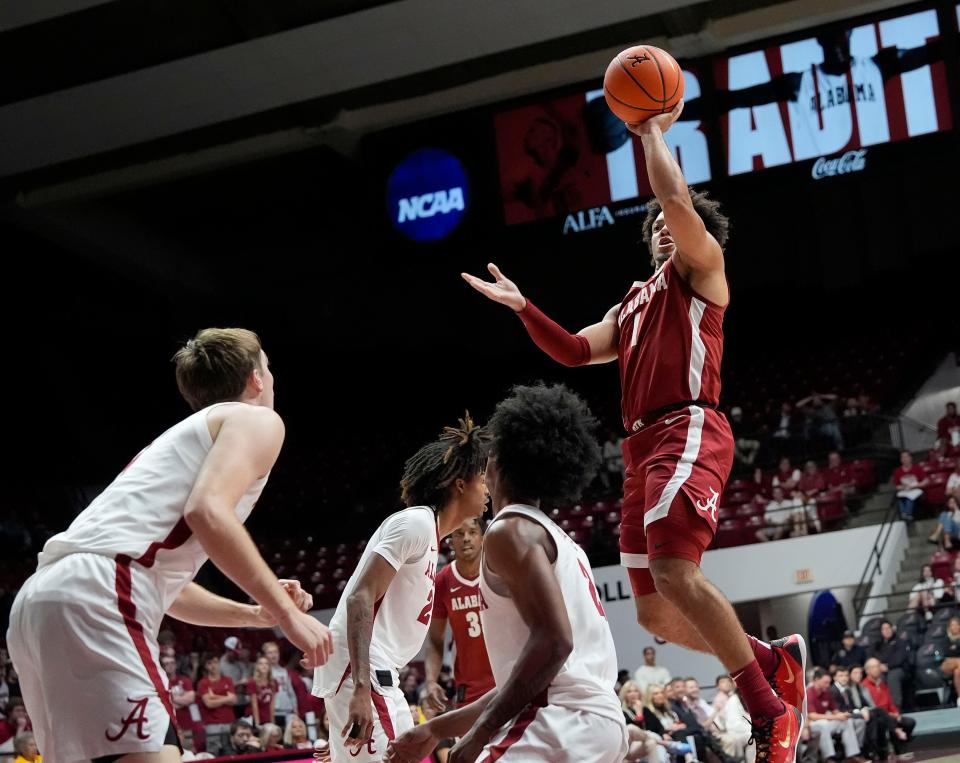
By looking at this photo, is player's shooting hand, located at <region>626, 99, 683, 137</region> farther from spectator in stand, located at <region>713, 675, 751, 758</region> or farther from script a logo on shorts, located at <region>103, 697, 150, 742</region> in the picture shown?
spectator in stand, located at <region>713, 675, 751, 758</region>

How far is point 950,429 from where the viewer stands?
15.2 metres

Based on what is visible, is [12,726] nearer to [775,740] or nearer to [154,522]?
[775,740]

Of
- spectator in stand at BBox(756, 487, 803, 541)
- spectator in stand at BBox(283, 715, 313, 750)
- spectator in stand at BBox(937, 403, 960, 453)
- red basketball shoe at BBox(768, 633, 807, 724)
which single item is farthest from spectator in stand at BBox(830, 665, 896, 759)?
red basketball shoe at BBox(768, 633, 807, 724)

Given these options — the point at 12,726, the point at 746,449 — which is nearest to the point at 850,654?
the point at 746,449

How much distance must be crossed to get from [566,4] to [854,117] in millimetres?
3548

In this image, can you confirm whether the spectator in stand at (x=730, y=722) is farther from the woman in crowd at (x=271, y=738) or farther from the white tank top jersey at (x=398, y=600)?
the white tank top jersey at (x=398, y=600)

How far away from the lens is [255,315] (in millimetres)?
20781

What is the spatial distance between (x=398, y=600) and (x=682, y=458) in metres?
1.20

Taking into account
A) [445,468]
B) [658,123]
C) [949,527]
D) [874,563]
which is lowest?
[874,563]

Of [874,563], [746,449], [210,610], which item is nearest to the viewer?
[210,610]

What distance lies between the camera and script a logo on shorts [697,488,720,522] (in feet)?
13.0

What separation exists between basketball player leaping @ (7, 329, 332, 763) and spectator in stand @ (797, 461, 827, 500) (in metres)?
12.9

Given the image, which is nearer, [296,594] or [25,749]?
[296,594]

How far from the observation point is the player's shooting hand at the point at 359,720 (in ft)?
12.3
